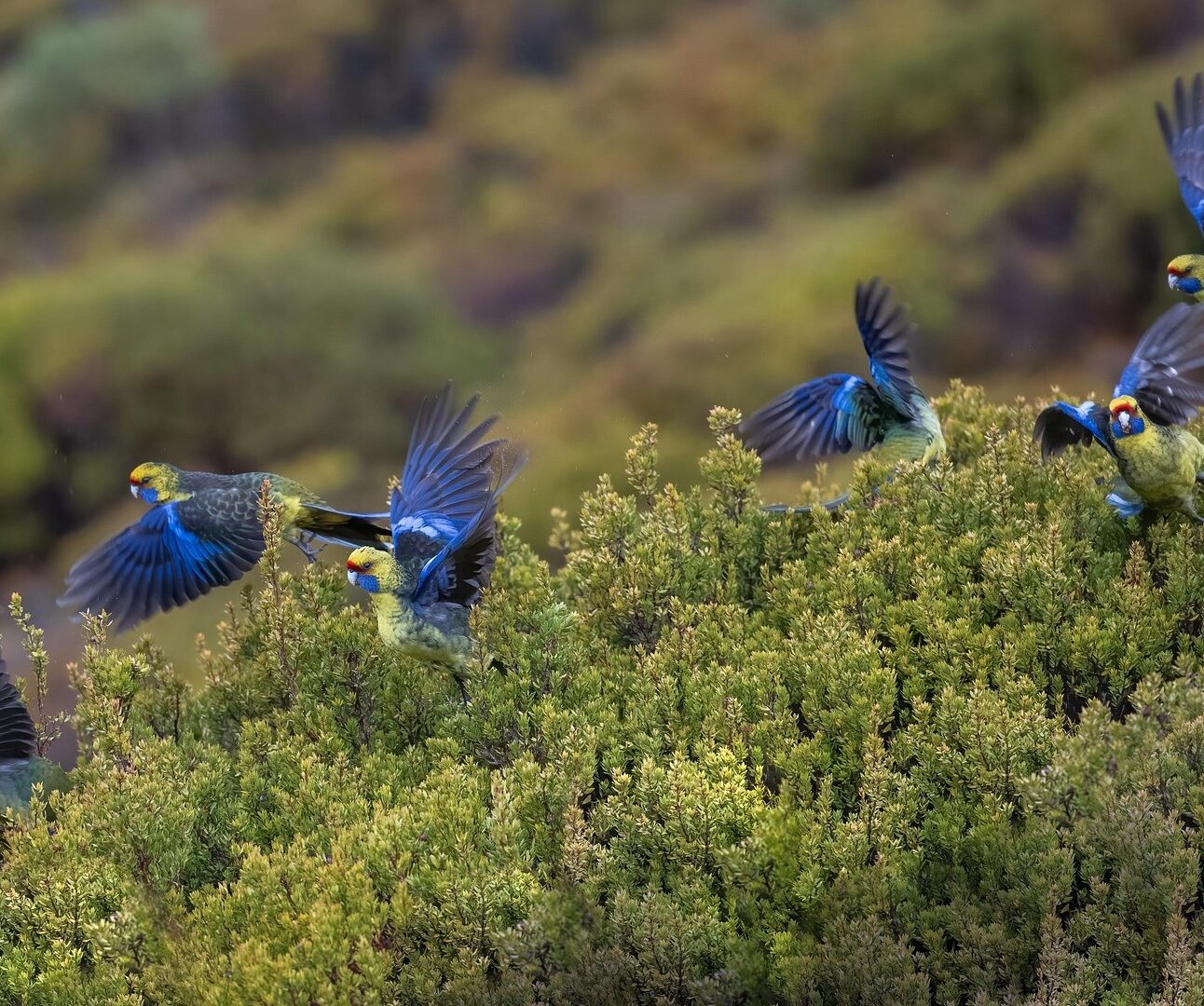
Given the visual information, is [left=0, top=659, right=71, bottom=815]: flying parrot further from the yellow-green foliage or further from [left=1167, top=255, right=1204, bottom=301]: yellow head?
[left=1167, top=255, right=1204, bottom=301]: yellow head

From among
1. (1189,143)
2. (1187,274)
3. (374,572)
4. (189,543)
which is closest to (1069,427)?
(1187,274)

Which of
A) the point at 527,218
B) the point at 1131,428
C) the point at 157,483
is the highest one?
the point at 527,218

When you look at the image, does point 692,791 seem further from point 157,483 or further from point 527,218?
point 527,218

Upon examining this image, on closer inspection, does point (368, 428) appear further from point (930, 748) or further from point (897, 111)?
point (930, 748)

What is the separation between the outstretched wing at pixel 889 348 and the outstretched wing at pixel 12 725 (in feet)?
10.4

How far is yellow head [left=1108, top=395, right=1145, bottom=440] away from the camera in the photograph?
4406 mm

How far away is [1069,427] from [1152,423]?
12.5 inches

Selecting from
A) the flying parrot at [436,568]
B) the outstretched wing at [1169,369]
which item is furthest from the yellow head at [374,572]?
the outstretched wing at [1169,369]

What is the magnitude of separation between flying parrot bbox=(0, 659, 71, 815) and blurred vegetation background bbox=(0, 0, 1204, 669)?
23.0 feet

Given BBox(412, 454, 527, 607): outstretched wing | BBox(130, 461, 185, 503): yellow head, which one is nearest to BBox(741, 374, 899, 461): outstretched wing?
BBox(412, 454, 527, 607): outstretched wing

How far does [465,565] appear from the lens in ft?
14.8

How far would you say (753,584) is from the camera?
16.0 feet

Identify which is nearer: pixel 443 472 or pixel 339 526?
pixel 443 472

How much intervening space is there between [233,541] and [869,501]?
2471 millimetres
